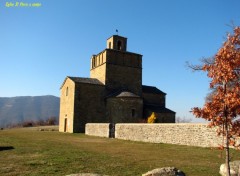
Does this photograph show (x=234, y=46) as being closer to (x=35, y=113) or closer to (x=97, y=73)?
(x=97, y=73)

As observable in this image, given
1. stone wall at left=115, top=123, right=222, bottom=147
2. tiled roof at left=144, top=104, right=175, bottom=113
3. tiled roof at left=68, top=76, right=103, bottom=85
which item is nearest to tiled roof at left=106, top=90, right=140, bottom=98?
tiled roof at left=68, top=76, right=103, bottom=85

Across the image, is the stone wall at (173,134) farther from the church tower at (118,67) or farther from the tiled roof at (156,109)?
the church tower at (118,67)

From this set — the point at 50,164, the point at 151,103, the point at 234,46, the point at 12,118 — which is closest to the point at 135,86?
the point at 151,103

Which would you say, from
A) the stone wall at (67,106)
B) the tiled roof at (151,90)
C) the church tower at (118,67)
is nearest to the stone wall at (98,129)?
the stone wall at (67,106)

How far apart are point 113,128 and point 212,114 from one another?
1850 centimetres

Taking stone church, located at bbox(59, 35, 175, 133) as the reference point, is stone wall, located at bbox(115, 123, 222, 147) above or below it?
below

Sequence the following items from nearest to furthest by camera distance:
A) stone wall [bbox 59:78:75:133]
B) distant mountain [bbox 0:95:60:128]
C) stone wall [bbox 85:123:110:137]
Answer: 1. stone wall [bbox 85:123:110:137]
2. stone wall [bbox 59:78:75:133]
3. distant mountain [bbox 0:95:60:128]

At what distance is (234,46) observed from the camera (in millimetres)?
6723

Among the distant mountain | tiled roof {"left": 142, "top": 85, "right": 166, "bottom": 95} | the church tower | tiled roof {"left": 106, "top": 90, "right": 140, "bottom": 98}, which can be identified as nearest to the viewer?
tiled roof {"left": 106, "top": 90, "right": 140, "bottom": 98}

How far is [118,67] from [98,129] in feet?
38.2

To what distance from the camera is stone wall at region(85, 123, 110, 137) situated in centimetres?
2501

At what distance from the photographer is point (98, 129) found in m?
27.0

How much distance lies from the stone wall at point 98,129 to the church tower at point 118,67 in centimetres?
716

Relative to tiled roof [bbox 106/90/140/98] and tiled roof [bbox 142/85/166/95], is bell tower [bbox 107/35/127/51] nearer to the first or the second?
tiled roof [bbox 142/85/166/95]
